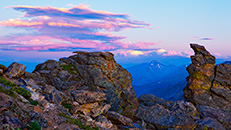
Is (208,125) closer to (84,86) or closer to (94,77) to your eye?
(94,77)

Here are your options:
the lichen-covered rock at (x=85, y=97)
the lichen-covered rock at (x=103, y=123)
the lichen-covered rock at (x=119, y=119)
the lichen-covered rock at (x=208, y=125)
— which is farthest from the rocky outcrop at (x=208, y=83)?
the lichen-covered rock at (x=103, y=123)

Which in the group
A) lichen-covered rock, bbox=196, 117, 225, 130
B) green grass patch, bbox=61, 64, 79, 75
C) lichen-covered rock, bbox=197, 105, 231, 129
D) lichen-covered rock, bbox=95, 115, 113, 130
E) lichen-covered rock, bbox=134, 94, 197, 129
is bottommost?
lichen-covered rock, bbox=197, 105, 231, 129

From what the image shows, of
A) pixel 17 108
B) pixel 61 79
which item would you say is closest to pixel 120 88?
pixel 61 79

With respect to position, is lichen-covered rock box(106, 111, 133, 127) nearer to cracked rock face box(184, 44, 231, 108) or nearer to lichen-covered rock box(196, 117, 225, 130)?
lichen-covered rock box(196, 117, 225, 130)

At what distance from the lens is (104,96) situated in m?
39.6

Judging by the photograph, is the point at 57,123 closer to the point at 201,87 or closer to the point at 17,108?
the point at 17,108

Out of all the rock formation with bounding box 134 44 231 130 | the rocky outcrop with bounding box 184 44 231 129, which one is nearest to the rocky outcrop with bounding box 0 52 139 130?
the rock formation with bounding box 134 44 231 130

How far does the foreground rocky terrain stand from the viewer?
88.5ft

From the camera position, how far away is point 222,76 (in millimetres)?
56750

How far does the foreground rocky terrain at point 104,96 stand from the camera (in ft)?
88.5

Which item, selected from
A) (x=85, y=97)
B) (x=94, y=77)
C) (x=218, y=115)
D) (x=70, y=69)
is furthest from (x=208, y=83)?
(x=70, y=69)

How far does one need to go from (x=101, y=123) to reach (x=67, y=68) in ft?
71.9

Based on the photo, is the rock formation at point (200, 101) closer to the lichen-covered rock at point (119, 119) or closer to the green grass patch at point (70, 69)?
the lichen-covered rock at point (119, 119)

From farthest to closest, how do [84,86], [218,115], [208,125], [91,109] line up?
1. [84,86]
2. [218,115]
3. [208,125]
4. [91,109]
